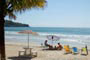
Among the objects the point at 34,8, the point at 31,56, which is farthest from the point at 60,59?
the point at 34,8

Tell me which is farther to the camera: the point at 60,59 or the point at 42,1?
the point at 60,59

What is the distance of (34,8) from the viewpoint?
6.17 meters

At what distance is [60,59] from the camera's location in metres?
12.3

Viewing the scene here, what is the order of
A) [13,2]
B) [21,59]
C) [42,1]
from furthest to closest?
[21,59] < [42,1] < [13,2]

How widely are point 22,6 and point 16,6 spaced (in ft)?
0.65

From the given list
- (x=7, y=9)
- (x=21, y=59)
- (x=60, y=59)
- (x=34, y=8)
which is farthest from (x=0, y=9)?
(x=60, y=59)

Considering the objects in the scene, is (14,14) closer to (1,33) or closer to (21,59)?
(1,33)

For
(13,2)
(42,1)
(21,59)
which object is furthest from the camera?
(21,59)

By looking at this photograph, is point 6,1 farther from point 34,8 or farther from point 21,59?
point 21,59

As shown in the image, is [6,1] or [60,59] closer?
[6,1]

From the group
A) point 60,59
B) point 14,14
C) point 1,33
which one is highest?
point 14,14

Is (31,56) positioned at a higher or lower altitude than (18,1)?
lower

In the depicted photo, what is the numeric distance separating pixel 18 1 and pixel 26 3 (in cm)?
23

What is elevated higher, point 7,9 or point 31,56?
point 7,9
